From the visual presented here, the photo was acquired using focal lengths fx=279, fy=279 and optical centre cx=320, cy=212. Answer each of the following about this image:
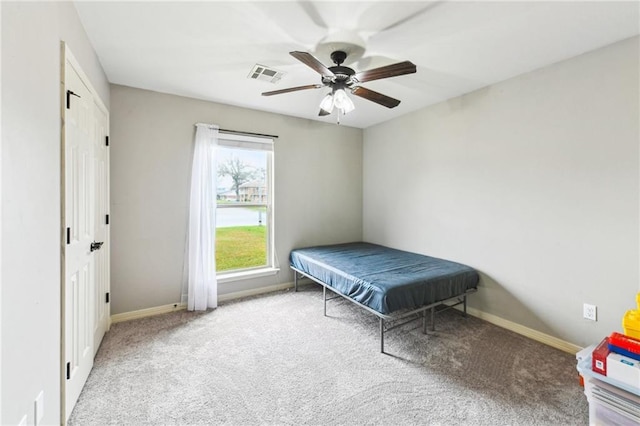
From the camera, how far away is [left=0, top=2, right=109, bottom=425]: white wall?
39.3 inches

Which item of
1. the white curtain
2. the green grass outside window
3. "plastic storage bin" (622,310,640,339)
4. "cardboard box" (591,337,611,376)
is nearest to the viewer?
"cardboard box" (591,337,611,376)

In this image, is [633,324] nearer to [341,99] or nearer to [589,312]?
[589,312]

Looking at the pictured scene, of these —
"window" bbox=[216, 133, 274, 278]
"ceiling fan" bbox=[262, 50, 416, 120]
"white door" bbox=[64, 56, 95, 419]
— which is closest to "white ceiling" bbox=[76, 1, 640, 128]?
"ceiling fan" bbox=[262, 50, 416, 120]

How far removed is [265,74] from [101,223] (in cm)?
200

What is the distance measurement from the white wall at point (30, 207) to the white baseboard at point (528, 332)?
3.44 meters

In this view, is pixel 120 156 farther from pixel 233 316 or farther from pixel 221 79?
pixel 233 316

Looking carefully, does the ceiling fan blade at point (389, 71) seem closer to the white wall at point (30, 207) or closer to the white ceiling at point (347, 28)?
the white ceiling at point (347, 28)

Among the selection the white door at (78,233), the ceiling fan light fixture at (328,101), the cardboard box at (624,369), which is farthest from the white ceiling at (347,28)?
the cardboard box at (624,369)

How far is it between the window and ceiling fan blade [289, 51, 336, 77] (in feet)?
6.11

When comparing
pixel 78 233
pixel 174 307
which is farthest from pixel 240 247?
pixel 78 233

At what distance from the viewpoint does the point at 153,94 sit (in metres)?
3.03

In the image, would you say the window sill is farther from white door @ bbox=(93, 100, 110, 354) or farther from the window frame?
white door @ bbox=(93, 100, 110, 354)

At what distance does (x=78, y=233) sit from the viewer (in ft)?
5.87

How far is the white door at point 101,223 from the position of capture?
89.6 inches
